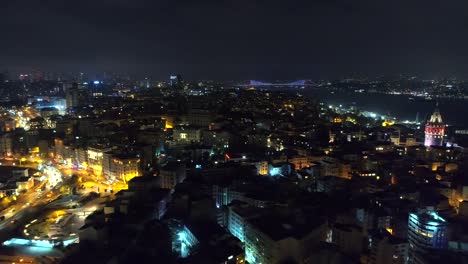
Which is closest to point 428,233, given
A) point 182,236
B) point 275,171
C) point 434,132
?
point 275,171

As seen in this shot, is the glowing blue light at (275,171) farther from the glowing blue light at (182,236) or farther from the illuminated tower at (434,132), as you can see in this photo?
the illuminated tower at (434,132)

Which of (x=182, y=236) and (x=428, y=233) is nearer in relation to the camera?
(x=182, y=236)

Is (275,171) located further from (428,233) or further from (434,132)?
(434,132)

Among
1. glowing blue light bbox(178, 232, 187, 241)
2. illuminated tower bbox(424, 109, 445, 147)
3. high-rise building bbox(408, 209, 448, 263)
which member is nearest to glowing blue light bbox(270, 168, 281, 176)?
high-rise building bbox(408, 209, 448, 263)

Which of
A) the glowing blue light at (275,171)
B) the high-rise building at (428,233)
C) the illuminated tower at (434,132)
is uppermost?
the illuminated tower at (434,132)

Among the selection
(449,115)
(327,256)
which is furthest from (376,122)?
(327,256)

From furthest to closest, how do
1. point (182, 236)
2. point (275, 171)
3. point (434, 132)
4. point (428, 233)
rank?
1. point (434, 132)
2. point (275, 171)
3. point (428, 233)
4. point (182, 236)

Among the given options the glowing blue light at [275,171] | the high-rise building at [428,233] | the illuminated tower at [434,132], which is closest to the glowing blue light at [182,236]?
the high-rise building at [428,233]

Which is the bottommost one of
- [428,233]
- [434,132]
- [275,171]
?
[428,233]

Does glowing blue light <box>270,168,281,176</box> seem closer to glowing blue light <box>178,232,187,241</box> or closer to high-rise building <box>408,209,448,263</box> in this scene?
high-rise building <box>408,209,448,263</box>

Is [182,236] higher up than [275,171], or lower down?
lower down

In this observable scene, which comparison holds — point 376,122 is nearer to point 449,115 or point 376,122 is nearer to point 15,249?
point 449,115
